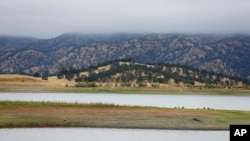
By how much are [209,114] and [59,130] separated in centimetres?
2428

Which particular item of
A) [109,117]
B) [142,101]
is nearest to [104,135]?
[109,117]

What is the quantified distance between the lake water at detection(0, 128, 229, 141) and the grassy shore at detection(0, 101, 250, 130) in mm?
2928

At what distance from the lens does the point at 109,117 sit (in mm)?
66312

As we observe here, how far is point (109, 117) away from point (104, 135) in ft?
39.5

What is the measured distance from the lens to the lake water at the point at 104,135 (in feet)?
168

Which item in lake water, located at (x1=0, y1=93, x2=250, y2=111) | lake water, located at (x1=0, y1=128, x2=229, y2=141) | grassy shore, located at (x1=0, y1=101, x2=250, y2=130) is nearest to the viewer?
lake water, located at (x1=0, y1=128, x2=229, y2=141)

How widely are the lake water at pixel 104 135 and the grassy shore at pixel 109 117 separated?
2928 mm

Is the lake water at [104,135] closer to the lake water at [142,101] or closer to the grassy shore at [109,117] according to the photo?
the grassy shore at [109,117]

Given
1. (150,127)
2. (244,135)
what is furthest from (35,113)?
(244,135)

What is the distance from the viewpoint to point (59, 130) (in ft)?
188

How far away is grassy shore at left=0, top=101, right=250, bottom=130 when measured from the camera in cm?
6181

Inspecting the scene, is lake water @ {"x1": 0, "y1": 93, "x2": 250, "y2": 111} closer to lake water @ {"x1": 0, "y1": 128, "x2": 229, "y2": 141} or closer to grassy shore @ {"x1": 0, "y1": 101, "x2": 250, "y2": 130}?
grassy shore @ {"x1": 0, "y1": 101, "x2": 250, "y2": 130}

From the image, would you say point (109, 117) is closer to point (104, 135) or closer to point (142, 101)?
point (104, 135)

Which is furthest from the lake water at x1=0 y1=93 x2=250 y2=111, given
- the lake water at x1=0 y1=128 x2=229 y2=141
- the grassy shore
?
the lake water at x1=0 y1=128 x2=229 y2=141
